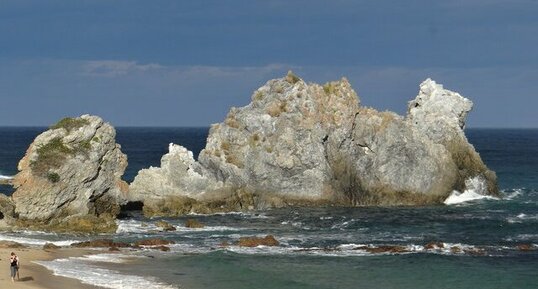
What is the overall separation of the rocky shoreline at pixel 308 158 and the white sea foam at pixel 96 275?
63.1 feet

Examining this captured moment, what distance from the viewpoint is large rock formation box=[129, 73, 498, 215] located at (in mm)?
82812

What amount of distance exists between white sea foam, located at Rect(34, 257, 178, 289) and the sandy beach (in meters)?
0.72

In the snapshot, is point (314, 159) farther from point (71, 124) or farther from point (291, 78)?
point (71, 124)

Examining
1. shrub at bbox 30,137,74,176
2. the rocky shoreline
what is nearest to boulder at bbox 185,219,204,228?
the rocky shoreline

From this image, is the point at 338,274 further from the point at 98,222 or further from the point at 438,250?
the point at 98,222

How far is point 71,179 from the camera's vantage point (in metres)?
68.6

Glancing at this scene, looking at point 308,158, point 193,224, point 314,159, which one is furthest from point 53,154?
point 314,159

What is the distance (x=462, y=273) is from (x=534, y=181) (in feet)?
231

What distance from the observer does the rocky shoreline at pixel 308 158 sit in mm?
81125

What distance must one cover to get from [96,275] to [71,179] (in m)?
21.4

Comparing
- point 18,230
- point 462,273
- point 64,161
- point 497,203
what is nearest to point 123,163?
point 64,161

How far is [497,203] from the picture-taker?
8969 cm

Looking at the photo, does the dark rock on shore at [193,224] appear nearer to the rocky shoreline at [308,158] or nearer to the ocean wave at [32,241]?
the rocky shoreline at [308,158]

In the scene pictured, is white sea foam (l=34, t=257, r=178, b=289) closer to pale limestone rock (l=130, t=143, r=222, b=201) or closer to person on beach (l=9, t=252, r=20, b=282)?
person on beach (l=9, t=252, r=20, b=282)
